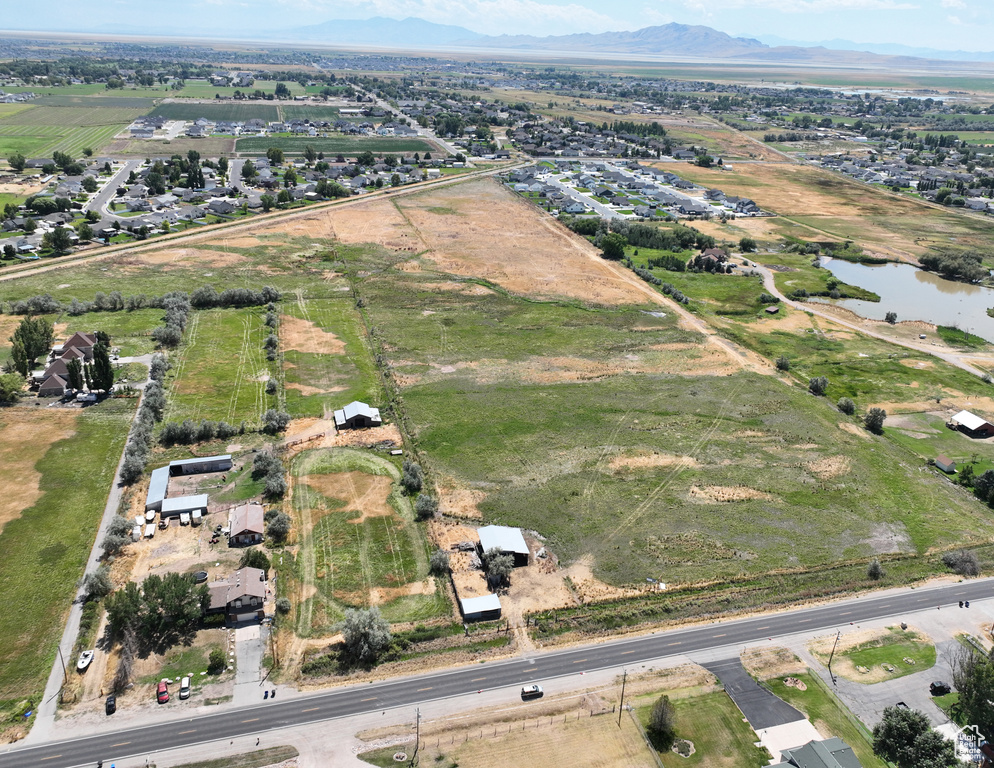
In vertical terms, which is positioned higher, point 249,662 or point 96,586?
point 96,586

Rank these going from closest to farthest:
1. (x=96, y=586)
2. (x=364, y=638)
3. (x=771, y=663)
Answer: (x=364, y=638)
(x=771, y=663)
(x=96, y=586)

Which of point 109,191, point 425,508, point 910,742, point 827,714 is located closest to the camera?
point 910,742

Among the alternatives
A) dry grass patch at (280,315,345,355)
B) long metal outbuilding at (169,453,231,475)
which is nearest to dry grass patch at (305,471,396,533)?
long metal outbuilding at (169,453,231,475)

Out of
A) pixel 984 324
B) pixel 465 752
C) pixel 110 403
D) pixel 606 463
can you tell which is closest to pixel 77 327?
pixel 110 403

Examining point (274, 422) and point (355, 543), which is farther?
point (274, 422)

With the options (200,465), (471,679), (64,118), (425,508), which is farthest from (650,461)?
(64,118)

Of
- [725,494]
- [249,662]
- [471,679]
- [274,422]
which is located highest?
[274,422]

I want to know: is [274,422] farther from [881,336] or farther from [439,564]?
[881,336]
